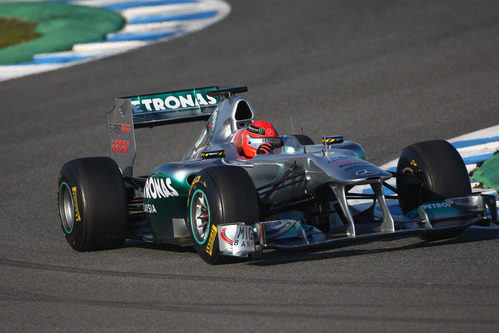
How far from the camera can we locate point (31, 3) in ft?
73.4

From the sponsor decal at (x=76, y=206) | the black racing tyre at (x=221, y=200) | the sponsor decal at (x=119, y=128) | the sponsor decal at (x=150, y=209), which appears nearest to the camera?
the black racing tyre at (x=221, y=200)

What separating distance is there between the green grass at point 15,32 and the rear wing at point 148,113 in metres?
10.5

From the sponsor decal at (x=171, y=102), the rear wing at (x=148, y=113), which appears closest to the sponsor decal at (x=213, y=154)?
the rear wing at (x=148, y=113)

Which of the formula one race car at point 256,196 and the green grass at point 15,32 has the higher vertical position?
the green grass at point 15,32

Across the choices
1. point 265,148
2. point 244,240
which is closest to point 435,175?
point 265,148

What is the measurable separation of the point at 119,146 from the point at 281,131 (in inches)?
165

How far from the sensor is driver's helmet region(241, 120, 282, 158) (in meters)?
8.06

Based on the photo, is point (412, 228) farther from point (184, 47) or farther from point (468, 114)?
point (184, 47)

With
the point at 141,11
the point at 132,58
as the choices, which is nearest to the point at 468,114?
the point at 132,58

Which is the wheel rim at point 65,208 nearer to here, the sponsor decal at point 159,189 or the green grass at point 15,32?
the sponsor decal at point 159,189

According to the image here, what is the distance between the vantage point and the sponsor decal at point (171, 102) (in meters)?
9.34

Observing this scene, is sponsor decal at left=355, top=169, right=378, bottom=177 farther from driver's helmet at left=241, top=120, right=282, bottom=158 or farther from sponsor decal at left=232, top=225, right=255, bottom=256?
driver's helmet at left=241, top=120, right=282, bottom=158

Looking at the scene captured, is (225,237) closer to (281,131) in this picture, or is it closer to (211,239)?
(211,239)

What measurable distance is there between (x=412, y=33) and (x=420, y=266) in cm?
1146
